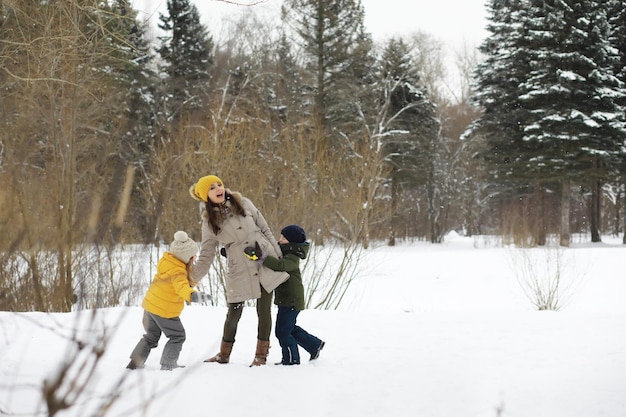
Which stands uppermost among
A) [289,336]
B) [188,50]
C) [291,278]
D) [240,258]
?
[188,50]

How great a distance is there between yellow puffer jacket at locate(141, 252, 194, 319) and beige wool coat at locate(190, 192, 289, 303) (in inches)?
6.4

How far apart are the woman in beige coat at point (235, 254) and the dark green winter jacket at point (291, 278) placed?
7 centimetres

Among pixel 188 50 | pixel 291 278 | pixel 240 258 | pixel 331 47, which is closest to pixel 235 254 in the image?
pixel 240 258

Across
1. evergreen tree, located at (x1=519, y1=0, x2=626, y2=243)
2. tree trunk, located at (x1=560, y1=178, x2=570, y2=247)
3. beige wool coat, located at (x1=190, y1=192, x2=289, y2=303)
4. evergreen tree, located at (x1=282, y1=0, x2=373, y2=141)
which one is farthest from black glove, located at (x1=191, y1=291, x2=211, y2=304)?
tree trunk, located at (x1=560, y1=178, x2=570, y2=247)

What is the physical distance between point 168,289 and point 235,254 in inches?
23.8

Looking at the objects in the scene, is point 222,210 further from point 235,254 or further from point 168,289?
point 168,289

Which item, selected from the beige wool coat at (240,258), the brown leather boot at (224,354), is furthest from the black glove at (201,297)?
the beige wool coat at (240,258)

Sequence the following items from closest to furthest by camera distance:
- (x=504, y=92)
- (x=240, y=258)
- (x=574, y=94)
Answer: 1. (x=240, y=258)
2. (x=574, y=94)
3. (x=504, y=92)

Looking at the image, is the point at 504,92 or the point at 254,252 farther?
the point at 504,92

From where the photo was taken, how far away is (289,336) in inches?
189

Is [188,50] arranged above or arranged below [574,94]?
below

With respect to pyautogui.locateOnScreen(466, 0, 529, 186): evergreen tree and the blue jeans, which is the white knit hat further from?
pyautogui.locateOnScreen(466, 0, 529, 186): evergreen tree

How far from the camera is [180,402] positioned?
3.89m

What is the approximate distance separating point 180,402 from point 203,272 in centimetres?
106
